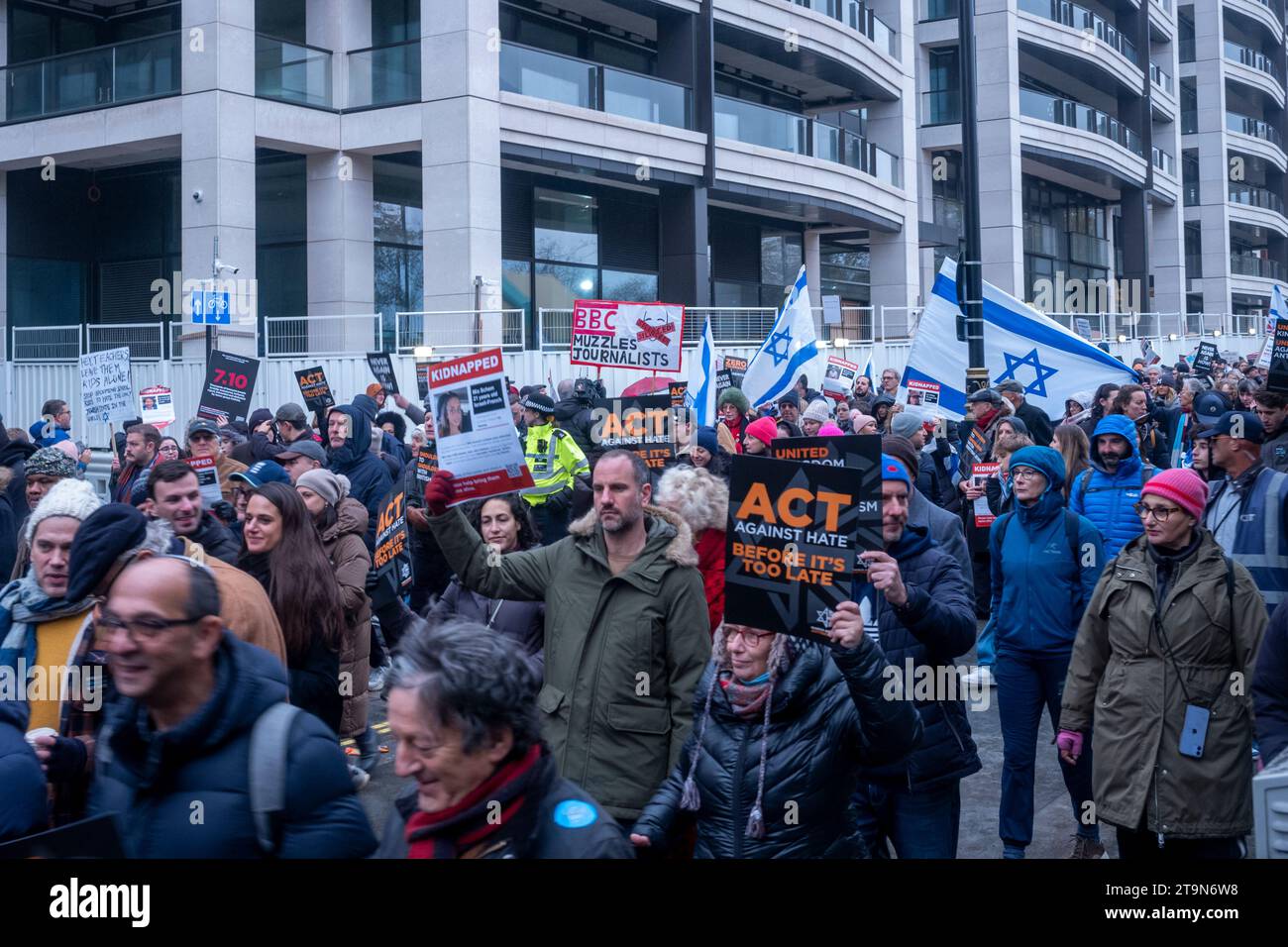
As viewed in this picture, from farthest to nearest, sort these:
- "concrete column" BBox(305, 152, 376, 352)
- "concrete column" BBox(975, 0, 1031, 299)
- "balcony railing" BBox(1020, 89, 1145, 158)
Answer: "balcony railing" BBox(1020, 89, 1145, 158) < "concrete column" BBox(975, 0, 1031, 299) < "concrete column" BBox(305, 152, 376, 352)

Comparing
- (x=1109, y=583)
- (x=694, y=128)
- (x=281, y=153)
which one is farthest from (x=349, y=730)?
(x=694, y=128)

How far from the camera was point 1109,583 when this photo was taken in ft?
17.9

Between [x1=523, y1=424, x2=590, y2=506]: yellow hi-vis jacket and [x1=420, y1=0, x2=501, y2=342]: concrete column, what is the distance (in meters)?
11.6

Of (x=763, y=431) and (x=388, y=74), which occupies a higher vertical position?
(x=388, y=74)

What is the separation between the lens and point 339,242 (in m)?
23.6

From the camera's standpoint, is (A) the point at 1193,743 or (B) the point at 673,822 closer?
(B) the point at 673,822

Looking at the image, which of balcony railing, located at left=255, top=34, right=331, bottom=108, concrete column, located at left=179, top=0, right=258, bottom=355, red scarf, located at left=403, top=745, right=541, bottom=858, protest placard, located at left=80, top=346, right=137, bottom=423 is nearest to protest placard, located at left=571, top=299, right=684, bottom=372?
protest placard, located at left=80, top=346, right=137, bottom=423

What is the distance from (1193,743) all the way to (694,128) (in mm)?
23587

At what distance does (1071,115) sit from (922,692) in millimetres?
40727

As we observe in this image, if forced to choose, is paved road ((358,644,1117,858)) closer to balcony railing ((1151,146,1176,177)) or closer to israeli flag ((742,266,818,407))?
israeli flag ((742,266,818,407))

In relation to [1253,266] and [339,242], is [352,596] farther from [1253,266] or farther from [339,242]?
[1253,266]

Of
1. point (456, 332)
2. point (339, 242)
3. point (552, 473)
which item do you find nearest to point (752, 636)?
point (552, 473)

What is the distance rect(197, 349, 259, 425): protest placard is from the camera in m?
12.5
